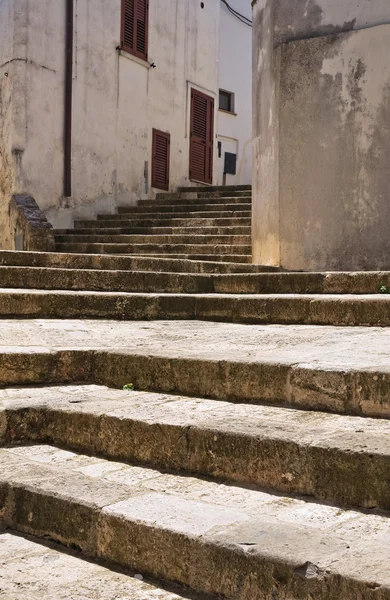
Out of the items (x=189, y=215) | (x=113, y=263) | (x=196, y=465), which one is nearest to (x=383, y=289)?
(x=113, y=263)

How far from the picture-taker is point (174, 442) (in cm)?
249

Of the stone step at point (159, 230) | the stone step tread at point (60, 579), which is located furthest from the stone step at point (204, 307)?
the stone step at point (159, 230)

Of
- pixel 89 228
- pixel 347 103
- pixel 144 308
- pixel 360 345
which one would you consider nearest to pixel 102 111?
pixel 89 228

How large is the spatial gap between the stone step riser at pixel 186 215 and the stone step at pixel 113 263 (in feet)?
8.95

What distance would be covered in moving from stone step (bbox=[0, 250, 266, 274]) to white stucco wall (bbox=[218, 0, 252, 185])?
460 inches

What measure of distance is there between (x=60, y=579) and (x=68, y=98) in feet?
37.0

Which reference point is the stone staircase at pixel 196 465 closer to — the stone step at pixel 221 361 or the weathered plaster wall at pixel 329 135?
the stone step at pixel 221 361

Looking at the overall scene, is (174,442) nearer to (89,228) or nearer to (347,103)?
(347,103)

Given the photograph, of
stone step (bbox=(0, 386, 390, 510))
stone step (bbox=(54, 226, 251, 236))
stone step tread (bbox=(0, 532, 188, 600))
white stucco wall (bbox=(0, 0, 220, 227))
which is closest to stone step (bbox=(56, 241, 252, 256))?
stone step (bbox=(54, 226, 251, 236))

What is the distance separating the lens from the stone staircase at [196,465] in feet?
6.00

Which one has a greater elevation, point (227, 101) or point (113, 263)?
point (227, 101)

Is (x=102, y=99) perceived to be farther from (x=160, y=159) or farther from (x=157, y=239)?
(x=157, y=239)

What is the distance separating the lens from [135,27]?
13.7m

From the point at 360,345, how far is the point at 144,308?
7.18 feet
